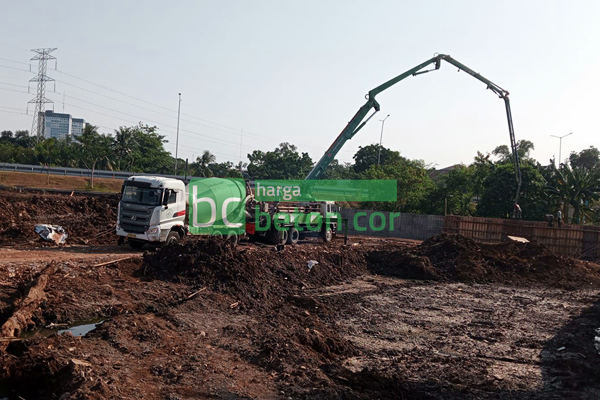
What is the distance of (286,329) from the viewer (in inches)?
415

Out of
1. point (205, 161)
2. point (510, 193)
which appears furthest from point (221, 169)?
point (510, 193)

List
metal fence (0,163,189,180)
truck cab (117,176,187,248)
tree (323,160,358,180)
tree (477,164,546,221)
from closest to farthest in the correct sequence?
truck cab (117,176,187,248) → tree (477,164,546,221) → metal fence (0,163,189,180) → tree (323,160,358,180)

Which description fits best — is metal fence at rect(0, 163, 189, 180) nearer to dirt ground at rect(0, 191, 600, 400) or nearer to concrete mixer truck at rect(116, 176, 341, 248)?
concrete mixer truck at rect(116, 176, 341, 248)

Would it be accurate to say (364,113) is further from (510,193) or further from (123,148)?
(123,148)

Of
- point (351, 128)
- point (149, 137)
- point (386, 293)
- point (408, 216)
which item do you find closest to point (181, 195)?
point (386, 293)

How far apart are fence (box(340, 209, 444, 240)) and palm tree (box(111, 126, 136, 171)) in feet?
111

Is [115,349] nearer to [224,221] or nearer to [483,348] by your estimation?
[483,348]

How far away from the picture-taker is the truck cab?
722 inches

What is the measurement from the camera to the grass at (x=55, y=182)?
42.0 meters

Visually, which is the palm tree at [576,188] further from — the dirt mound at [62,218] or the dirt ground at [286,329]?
the dirt mound at [62,218]

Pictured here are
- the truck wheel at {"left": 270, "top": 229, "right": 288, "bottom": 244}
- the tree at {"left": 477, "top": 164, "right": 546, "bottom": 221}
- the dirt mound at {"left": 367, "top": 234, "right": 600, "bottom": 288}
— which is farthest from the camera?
the tree at {"left": 477, "top": 164, "right": 546, "bottom": 221}

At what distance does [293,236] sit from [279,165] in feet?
124

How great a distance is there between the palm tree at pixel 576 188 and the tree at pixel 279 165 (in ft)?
100

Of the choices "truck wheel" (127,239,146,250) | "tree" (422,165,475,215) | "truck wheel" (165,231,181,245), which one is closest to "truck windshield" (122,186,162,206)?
"truck wheel" (165,231,181,245)
